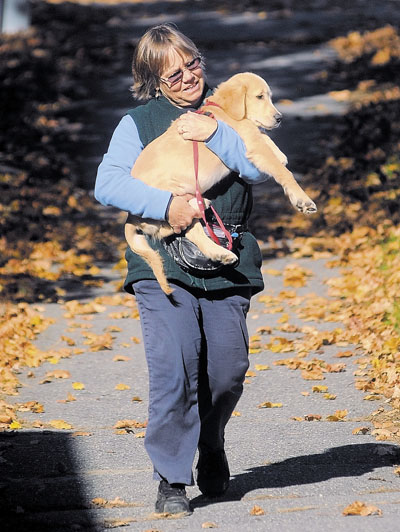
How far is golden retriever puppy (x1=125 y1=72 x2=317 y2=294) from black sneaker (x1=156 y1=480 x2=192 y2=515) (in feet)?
2.70

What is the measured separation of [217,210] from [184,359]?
0.64 metres

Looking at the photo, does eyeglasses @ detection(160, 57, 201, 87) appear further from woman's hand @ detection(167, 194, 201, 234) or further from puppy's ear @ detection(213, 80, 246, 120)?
woman's hand @ detection(167, 194, 201, 234)

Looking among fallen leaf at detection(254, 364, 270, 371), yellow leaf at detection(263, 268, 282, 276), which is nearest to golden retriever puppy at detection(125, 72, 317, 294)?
fallen leaf at detection(254, 364, 270, 371)

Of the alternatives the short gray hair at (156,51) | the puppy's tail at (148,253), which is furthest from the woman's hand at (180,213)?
the short gray hair at (156,51)

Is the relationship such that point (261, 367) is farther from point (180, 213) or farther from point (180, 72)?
point (180, 72)

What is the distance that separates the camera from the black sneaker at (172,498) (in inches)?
175

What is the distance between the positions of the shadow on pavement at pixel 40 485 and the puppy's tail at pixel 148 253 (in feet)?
3.49

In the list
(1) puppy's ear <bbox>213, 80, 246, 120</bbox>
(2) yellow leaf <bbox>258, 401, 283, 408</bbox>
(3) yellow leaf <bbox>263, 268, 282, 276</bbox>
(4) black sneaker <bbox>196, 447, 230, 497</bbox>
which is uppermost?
(1) puppy's ear <bbox>213, 80, 246, 120</bbox>

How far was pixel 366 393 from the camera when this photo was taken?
21.3ft

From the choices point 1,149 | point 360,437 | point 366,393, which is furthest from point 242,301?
point 1,149

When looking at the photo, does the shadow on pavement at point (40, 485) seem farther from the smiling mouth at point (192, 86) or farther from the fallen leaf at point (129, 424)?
the smiling mouth at point (192, 86)

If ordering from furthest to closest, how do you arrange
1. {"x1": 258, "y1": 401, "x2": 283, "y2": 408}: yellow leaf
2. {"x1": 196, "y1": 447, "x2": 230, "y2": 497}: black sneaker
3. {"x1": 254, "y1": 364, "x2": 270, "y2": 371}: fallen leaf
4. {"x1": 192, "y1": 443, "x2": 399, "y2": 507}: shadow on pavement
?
{"x1": 254, "y1": 364, "x2": 270, "y2": 371}: fallen leaf
{"x1": 258, "y1": 401, "x2": 283, "y2": 408}: yellow leaf
{"x1": 192, "y1": 443, "x2": 399, "y2": 507}: shadow on pavement
{"x1": 196, "y1": 447, "x2": 230, "y2": 497}: black sneaker

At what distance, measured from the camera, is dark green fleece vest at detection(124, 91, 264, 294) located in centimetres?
444

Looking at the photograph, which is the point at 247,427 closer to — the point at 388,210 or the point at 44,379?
the point at 44,379
